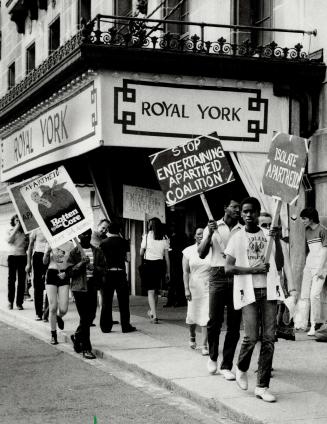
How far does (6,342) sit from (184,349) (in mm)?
3004

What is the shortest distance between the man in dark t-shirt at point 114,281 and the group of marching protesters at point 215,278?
0.05 feet

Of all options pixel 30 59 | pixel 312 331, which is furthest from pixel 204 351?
pixel 30 59

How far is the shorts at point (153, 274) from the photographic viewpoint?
1352cm

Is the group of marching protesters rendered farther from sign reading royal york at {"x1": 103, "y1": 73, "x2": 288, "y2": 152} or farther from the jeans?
sign reading royal york at {"x1": 103, "y1": 73, "x2": 288, "y2": 152}

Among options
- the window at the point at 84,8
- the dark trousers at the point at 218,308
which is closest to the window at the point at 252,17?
the dark trousers at the point at 218,308

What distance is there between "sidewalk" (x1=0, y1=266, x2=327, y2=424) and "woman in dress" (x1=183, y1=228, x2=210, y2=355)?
38 cm

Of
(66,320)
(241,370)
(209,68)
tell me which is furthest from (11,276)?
(241,370)

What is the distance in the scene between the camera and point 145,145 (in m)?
12.7

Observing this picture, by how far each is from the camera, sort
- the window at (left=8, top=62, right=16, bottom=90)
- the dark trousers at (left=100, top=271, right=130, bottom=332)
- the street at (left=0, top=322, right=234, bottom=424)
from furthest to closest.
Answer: the window at (left=8, top=62, right=16, bottom=90) < the dark trousers at (left=100, top=271, right=130, bottom=332) < the street at (left=0, top=322, right=234, bottom=424)

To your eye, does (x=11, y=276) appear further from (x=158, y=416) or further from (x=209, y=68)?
(x=158, y=416)

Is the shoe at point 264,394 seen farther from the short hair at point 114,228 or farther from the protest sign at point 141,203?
the protest sign at point 141,203

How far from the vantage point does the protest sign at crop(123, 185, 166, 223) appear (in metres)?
15.4

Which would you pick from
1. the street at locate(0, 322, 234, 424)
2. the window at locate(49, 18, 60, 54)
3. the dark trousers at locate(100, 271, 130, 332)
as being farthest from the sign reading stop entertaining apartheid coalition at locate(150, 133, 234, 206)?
the window at locate(49, 18, 60, 54)

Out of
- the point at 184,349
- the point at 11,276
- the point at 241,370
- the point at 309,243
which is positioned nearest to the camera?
the point at 241,370
